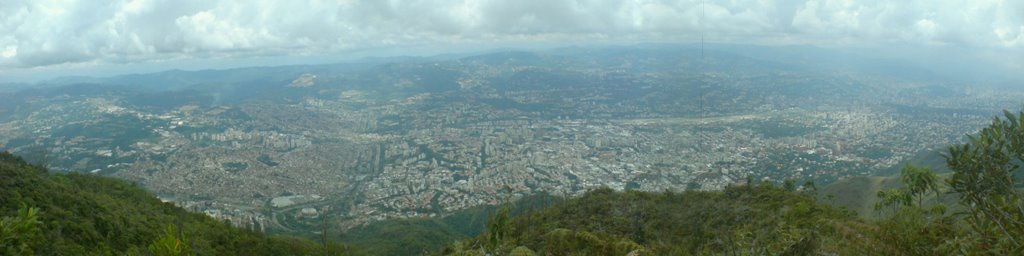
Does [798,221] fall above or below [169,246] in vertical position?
below

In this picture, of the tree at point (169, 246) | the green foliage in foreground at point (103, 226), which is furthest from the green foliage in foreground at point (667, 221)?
the green foliage in foreground at point (103, 226)

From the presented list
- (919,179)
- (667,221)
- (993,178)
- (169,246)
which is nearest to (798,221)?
(919,179)


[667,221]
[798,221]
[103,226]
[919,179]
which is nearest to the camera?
[919,179]

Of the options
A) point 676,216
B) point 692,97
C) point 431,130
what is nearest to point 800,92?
point 692,97

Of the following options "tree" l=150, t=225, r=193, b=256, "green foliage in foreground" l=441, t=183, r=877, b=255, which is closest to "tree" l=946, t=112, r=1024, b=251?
"tree" l=150, t=225, r=193, b=256

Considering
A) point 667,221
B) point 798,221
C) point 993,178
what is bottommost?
point 667,221

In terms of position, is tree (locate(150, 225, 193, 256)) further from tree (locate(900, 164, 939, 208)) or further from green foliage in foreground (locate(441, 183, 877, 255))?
tree (locate(900, 164, 939, 208))

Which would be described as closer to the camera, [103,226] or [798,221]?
[798,221]

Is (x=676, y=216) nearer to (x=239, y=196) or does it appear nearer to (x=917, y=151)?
(x=239, y=196)

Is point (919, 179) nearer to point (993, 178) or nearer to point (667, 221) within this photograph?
point (667, 221)
